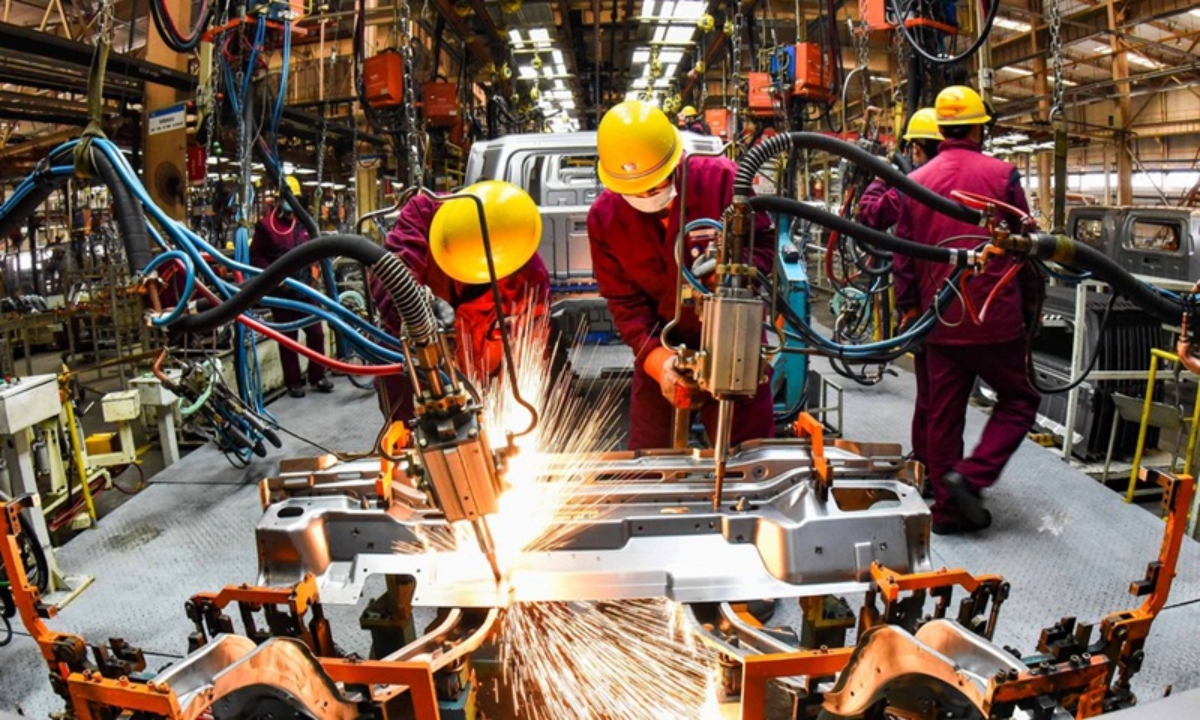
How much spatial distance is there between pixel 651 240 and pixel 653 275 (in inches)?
6.3

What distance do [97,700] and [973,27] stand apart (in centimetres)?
572

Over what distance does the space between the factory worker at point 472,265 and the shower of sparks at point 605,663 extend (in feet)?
3.04

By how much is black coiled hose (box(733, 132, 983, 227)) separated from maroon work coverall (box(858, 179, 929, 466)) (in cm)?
154

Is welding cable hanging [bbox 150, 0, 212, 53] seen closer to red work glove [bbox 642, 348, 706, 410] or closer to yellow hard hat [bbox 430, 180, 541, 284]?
yellow hard hat [bbox 430, 180, 541, 284]

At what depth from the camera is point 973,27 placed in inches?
202

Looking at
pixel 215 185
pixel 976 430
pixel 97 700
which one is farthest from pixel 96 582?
pixel 215 185

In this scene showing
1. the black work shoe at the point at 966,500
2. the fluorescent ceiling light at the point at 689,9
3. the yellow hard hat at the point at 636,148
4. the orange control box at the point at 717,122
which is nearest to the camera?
the yellow hard hat at the point at 636,148

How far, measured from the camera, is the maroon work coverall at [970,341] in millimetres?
3416

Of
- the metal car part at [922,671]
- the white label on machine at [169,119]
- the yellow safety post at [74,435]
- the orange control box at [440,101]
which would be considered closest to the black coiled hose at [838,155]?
the metal car part at [922,671]

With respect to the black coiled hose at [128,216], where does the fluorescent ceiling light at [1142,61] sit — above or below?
above

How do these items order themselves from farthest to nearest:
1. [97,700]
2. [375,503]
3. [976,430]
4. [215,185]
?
1. [215,185]
2. [976,430]
3. [375,503]
4. [97,700]

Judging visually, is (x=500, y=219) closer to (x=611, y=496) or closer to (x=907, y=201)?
(x=611, y=496)

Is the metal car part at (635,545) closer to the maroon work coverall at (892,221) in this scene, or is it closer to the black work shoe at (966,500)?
the black work shoe at (966,500)

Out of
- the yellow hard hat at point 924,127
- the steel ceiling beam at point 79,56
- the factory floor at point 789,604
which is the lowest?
the factory floor at point 789,604
